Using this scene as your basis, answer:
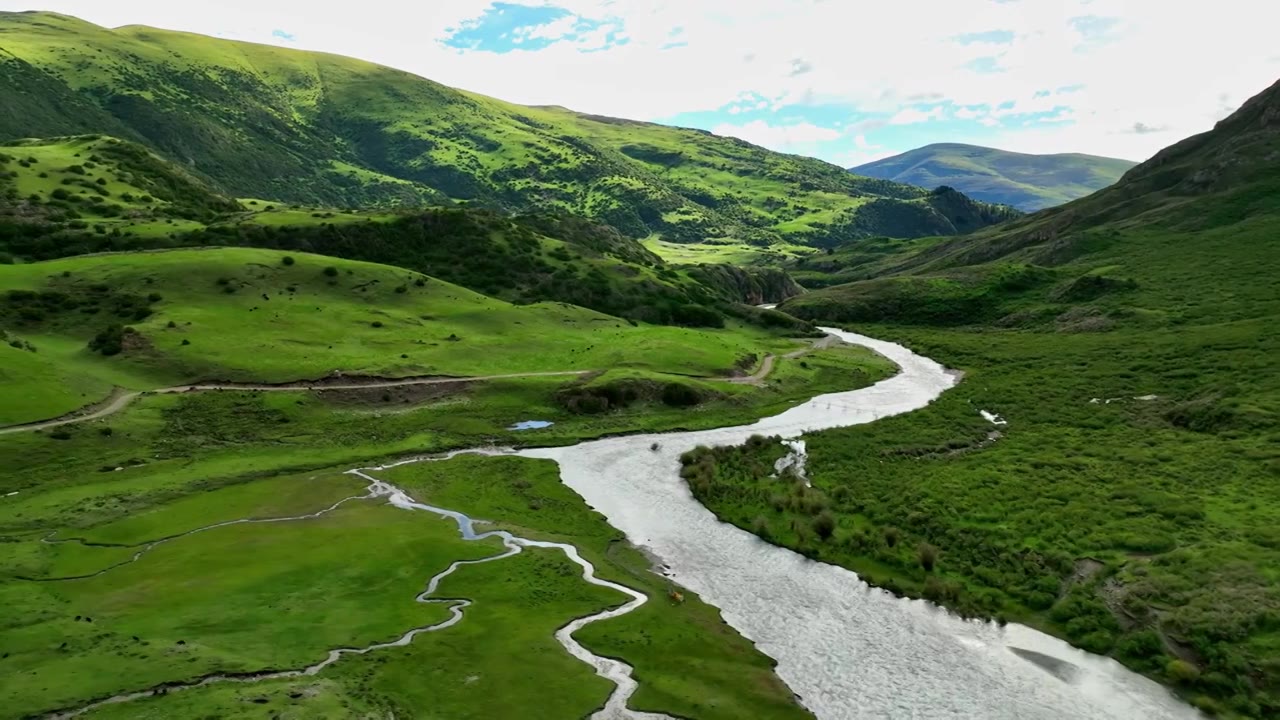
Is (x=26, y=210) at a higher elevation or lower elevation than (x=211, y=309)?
higher

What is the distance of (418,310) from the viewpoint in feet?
359

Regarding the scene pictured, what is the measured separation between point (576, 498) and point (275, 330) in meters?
54.0

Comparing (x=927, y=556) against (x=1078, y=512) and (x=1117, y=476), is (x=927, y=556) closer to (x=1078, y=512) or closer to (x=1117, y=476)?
(x=1078, y=512)

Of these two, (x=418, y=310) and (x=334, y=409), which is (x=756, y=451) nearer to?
(x=334, y=409)

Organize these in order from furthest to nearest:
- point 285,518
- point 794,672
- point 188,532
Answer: point 285,518, point 188,532, point 794,672

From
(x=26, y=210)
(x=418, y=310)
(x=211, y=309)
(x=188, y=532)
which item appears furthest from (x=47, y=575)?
(x=26, y=210)

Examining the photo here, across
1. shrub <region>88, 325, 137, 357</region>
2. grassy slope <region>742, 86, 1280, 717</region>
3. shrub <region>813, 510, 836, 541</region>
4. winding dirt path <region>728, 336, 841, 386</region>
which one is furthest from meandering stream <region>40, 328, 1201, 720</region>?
winding dirt path <region>728, 336, 841, 386</region>

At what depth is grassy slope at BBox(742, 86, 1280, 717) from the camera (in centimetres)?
3688

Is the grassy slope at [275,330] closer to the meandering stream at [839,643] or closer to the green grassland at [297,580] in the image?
the green grassland at [297,580]

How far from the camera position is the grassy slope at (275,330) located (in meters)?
76.1

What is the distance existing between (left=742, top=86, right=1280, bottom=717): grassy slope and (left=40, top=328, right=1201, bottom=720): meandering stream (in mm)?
2218

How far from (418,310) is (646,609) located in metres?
80.5

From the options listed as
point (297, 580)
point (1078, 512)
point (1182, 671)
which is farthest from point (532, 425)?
point (1182, 671)

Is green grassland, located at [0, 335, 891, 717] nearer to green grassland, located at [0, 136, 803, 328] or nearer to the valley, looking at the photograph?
the valley
